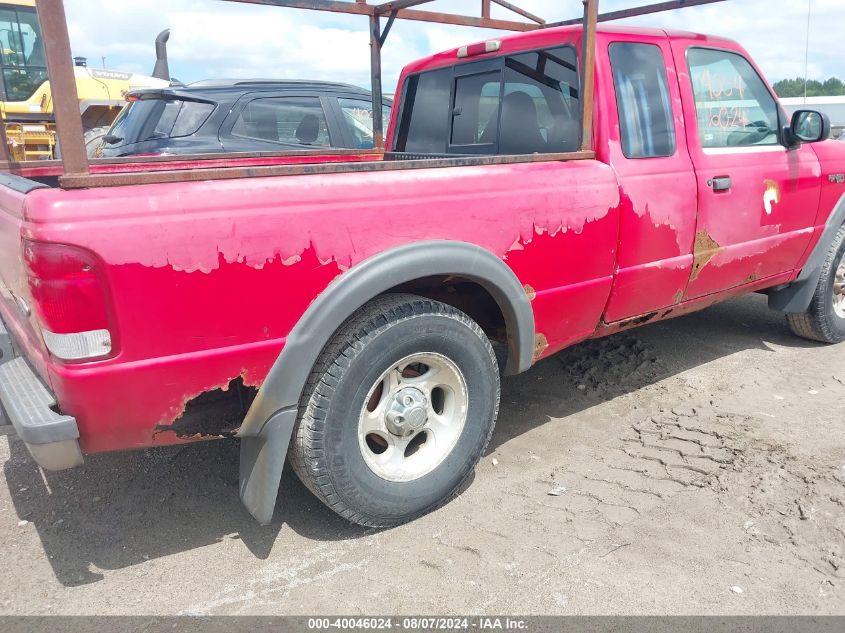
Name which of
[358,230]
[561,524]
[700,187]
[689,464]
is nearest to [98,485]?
[358,230]

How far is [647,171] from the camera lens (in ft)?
10.7

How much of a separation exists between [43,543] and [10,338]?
795 millimetres

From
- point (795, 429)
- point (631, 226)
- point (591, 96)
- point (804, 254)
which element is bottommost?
point (795, 429)

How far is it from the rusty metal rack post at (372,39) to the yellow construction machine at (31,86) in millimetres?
6296

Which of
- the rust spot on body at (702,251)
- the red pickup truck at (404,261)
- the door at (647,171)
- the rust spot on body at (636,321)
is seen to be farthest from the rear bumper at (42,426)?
the rust spot on body at (702,251)

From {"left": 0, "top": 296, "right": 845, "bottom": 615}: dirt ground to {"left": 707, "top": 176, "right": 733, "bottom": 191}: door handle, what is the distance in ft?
3.84

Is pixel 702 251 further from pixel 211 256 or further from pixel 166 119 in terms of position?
pixel 166 119

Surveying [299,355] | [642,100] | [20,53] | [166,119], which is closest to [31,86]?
[20,53]

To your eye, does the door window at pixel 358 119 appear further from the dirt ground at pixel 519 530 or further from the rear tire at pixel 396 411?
the rear tire at pixel 396 411

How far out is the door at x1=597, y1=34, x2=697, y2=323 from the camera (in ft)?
10.5

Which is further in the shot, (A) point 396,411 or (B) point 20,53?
(B) point 20,53

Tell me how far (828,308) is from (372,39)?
3433mm

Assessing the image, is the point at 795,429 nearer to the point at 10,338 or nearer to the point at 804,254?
the point at 804,254

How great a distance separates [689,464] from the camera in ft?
10.5
